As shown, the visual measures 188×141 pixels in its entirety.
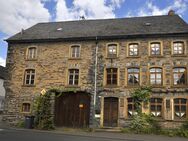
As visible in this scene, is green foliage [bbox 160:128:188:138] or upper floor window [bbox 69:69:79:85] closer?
green foliage [bbox 160:128:188:138]

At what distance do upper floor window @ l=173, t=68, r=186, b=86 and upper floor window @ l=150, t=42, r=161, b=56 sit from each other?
6.86ft

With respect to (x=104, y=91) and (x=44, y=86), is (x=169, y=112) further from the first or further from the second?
(x=44, y=86)

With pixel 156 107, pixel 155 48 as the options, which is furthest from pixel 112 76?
pixel 156 107

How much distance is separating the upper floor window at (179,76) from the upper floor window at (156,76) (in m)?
1.13

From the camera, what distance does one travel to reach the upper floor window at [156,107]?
2022 centimetres

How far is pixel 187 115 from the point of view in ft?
64.0

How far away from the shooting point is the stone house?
67.1 ft

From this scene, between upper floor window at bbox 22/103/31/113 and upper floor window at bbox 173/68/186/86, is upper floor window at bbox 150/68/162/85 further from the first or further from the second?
upper floor window at bbox 22/103/31/113

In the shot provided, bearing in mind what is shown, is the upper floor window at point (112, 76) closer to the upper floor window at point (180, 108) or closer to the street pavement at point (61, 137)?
the upper floor window at point (180, 108)

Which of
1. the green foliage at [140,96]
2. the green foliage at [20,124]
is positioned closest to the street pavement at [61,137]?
the green foliage at [140,96]

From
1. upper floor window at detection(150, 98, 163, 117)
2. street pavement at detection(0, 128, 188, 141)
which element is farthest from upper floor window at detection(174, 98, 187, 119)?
street pavement at detection(0, 128, 188, 141)

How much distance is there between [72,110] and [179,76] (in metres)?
9.27

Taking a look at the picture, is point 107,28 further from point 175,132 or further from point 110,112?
point 175,132

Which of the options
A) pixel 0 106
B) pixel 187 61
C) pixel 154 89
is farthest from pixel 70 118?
pixel 0 106
